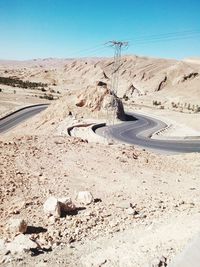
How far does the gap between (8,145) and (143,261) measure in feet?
48.7

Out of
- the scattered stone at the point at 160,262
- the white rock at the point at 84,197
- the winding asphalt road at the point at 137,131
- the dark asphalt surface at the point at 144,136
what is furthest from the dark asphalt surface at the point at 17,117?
the scattered stone at the point at 160,262

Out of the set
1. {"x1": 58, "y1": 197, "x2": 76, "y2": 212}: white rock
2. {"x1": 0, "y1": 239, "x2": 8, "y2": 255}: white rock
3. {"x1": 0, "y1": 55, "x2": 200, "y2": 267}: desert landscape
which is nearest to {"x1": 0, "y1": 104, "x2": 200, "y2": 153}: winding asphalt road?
{"x1": 0, "y1": 55, "x2": 200, "y2": 267}: desert landscape

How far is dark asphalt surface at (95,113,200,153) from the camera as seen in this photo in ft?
150

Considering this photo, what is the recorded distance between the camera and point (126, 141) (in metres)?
49.6

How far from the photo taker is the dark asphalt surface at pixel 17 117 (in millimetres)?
69306

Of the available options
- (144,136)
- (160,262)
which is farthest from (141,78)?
(160,262)

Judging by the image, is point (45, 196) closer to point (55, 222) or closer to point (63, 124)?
point (55, 222)

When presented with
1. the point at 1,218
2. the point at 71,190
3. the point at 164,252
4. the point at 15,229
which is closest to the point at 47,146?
the point at 71,190

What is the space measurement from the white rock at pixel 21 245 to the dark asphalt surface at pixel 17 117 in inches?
2204

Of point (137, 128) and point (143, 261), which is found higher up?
point (143, 261)

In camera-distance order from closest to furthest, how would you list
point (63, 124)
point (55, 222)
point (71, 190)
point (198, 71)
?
1. point (55, 222)
2. point (71, 190)
3. point (63, 124)
4. point (198, 71)

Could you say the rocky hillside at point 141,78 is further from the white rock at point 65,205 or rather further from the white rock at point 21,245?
the white rock at point 21,245

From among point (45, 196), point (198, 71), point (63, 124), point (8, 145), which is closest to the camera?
point (45, 196)

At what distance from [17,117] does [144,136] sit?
31.7 meters
